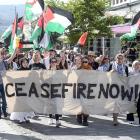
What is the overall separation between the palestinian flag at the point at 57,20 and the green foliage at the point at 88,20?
21.9 metres

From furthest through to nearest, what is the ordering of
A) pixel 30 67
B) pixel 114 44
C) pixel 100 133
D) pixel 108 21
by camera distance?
A: 1. pixel 108 21
2. pixel 114 44
3. pixel 30 67
4. pixel 100 133

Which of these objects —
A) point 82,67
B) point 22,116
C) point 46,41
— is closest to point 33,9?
point 46,41

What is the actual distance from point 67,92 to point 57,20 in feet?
8.41

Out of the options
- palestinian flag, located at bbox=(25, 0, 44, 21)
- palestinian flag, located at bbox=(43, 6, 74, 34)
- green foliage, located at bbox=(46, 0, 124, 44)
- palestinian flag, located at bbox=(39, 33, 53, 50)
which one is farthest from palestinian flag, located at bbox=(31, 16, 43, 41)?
green foliage, located at bbox=(46, 0, 124, 44)

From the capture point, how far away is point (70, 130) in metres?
11.2

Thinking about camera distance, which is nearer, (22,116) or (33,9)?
(22,116)

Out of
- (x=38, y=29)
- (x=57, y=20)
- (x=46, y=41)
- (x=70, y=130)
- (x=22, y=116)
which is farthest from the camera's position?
(x=38, y=29)

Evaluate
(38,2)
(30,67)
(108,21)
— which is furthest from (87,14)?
(30,67)

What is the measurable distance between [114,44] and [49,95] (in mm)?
23715

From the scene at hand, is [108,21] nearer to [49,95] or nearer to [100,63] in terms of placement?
[100,63]

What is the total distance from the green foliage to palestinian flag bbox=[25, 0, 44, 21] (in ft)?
65.5

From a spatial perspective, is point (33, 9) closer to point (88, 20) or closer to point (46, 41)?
point (46, 41)

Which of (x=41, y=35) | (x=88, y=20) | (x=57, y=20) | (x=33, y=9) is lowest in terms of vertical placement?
(x=41, y=35)

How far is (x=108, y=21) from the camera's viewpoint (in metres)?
37.7
